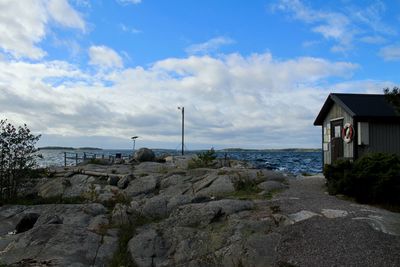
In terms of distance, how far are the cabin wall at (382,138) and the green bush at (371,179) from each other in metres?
3.67

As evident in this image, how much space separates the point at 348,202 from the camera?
12.7 meters

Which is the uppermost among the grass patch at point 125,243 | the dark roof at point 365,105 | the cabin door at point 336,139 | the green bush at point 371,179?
the dark roof at point 365,105

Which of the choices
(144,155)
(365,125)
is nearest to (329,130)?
(365,125)

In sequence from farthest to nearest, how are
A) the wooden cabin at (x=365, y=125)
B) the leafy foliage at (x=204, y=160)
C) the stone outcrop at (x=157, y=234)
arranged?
the leafy foliage at (x=204, y=160) → the wooden cabin at (x=365, y=125) → the stone outcrop at (x=157, y=234)

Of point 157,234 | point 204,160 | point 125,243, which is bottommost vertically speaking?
point 125,243

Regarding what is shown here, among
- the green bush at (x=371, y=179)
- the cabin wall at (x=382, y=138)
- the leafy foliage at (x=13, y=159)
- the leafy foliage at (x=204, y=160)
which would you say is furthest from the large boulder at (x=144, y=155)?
the green bush at (x=371, y=179)

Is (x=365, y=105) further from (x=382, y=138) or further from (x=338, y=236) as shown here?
(x=338, y=236)

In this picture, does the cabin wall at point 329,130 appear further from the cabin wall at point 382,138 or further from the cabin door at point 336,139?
the cabin wall at point 382,138

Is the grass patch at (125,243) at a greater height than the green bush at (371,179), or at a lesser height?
lesser

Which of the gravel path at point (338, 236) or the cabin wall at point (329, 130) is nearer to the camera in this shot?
the gravel path at point (338, 236)

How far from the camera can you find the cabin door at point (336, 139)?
19.0m

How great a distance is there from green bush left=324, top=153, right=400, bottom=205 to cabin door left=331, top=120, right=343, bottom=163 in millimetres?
4806

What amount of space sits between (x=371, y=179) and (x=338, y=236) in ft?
12.9

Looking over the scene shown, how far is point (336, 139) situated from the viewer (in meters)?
19.3
